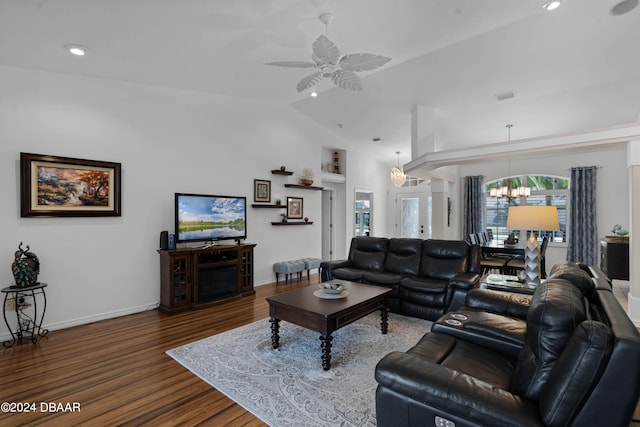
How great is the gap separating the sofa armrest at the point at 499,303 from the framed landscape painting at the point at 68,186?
4.28 metres

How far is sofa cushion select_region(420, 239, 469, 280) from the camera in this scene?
13.3ft

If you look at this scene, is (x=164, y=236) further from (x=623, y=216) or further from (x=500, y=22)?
(x=623, y=216)

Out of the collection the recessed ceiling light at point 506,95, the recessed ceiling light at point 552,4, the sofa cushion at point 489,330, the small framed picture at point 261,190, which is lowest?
the sofa cushion at point 489,330

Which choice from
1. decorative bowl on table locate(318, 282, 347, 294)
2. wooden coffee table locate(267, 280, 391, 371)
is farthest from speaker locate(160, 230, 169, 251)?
decorative bowl on table locate(318, 282, 347, 294)

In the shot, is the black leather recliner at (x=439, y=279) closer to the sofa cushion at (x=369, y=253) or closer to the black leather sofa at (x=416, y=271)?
the black leather sofa at (x=416, y=271)

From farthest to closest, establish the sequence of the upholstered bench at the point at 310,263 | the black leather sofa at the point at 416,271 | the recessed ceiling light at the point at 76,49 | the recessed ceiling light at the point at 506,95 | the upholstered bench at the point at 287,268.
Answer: the upholstered bench at the point at 310,263 < the upholstered bench at the point at 287,268 < the recessed ceiling light at the point at 506,95 < the black leather sofa at the point at 416,271 < the recessed ceiling light at the point at 76,49

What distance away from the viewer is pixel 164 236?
4293 millimetres

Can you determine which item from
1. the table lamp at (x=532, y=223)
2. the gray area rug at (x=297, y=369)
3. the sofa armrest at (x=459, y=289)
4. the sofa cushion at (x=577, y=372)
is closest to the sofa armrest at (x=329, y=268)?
the gray area rug at (x=297, y=369)

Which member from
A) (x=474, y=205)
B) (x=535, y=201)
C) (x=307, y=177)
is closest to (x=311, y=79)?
(x=307, y=177)

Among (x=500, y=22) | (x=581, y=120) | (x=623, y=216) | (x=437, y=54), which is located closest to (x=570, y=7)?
(x=500, y=22)

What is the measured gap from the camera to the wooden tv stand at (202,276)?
425 centimetres

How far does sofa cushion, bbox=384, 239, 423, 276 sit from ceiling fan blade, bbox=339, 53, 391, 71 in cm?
262

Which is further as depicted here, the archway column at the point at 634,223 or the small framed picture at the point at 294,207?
the small framed picture at the point at 294,207

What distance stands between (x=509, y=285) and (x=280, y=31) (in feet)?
11.8
